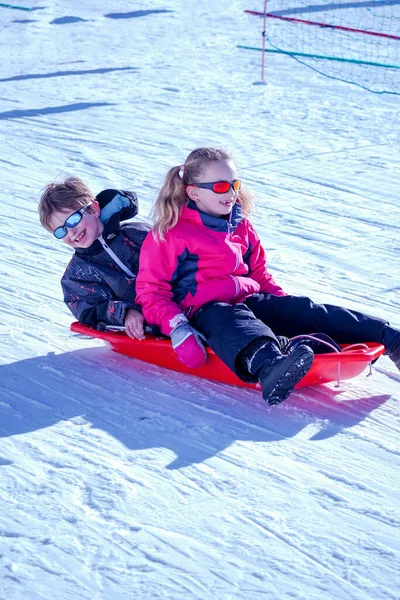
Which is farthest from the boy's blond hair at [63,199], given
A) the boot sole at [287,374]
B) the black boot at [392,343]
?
the black boot at [392,343]

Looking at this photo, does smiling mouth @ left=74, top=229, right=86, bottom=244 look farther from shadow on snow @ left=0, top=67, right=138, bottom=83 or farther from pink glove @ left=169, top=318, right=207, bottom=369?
shadow on snow @ left=0, top=67, right=138, bottom=83

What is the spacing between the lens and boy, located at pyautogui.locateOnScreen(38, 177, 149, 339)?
3.06 meters

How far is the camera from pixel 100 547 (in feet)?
6.64

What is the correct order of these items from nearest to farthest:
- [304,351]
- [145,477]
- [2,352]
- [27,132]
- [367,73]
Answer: [145,477] → [304,351] → [2,352] → [27,132] → [367,73]

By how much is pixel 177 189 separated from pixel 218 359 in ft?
1.90

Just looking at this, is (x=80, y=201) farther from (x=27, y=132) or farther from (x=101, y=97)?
(x=101, y=97)

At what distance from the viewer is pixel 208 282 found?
2.98 meters

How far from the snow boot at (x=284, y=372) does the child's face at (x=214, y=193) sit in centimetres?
61

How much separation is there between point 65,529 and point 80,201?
1.32 m

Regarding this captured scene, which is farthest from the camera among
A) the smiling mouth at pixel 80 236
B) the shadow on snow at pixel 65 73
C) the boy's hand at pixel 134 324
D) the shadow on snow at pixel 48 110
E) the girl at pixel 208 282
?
the shadow on snow at pixel 65 73

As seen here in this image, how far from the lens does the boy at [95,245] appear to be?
306cm

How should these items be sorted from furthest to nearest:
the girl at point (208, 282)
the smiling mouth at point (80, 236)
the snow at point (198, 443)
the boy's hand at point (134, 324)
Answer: the smiling mouth at point (80, 236), the boy's hand at point (134, 324), the girl at point (208, 282), the snow at point (198, 443)

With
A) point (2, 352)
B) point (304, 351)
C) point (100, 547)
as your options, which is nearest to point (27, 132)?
point (2, 352)

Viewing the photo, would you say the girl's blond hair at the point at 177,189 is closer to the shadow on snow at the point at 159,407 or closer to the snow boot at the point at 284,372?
the shadow on snow at the point at 159,407
